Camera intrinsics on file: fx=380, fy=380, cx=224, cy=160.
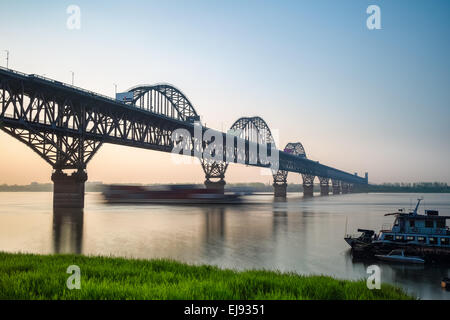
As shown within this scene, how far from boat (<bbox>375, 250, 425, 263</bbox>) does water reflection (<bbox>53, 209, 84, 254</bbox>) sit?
25.1m

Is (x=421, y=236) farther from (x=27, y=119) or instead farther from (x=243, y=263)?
(x=27, y=119)

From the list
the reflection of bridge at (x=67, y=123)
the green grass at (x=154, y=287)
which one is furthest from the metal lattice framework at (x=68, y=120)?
the green grass at (x=154, y=287)

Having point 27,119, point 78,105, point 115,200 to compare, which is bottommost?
point 115,200

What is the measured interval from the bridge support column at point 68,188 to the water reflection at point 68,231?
1.88 metres

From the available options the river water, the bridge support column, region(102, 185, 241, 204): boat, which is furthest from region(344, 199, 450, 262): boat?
region(102, 185, 241, 204): boat

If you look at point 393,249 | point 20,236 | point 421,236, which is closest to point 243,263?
point 393,249

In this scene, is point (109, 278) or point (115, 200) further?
point (115, 200)

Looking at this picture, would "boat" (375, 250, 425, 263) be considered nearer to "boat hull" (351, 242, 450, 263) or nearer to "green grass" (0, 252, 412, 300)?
"boat hull" (351, 242, 450, 263)

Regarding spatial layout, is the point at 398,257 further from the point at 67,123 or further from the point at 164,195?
the point at 164,195

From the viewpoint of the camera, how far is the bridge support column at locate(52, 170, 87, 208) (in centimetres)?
6888

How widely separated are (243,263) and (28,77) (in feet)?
152
